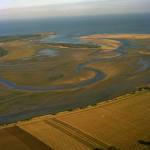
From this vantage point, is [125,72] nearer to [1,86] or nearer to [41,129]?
[1,86]

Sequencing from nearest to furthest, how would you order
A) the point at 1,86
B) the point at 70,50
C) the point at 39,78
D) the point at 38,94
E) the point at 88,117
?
the point at 88,117 < the point at 38,94 < the point at 1,86 < the point at 39,78 < the point at 70,50

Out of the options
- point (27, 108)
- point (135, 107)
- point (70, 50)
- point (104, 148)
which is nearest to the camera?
point (104, 148)

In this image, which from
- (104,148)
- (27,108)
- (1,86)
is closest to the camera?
(104,148)

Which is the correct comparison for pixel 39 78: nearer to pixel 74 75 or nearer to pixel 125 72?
pixel 74 75

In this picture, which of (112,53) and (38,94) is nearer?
(38,94)

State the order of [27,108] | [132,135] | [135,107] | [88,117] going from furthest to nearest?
[27,108] < [135,107] < [88,117] < [132,135]

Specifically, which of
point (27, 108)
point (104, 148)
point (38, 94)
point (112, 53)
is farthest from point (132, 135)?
point (112, 53)

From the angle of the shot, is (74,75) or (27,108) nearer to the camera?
(27,108)

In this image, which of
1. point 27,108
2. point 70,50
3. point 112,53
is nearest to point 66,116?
point 27,108
